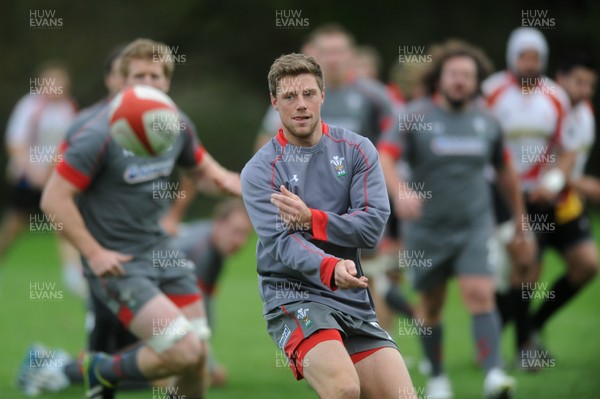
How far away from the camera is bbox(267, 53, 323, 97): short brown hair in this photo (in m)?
4.97

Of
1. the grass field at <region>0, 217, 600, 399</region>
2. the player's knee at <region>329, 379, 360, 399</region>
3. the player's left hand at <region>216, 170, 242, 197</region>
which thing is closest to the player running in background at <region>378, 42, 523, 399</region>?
the grass field at <region>0, 217, 600, 399</region>

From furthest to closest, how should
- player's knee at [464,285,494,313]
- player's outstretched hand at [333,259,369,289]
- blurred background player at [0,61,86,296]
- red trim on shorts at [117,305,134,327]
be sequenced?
blurred background player at [0,61,86,296]
player's knee at [464,285,494,313]
red trim on shorts at [117,305,134,327]
player's outstretched hand at [333,259,369,289]

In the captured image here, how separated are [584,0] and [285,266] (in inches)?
811

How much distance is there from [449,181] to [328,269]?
3.26 m

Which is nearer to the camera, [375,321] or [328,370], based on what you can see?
[328,370]

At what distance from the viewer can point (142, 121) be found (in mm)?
5863

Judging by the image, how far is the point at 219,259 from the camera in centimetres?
817

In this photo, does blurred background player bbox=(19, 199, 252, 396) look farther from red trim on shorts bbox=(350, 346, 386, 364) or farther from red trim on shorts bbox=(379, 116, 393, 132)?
red trim on shorts bbox=(350, 346, 386, 364)

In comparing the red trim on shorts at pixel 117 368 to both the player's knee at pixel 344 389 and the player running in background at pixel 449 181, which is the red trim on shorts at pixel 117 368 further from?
the player running in background at pixel 449 181

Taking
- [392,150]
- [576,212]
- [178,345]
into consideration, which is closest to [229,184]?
[178,345]

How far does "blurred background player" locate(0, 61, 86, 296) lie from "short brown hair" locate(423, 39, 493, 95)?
206 inches

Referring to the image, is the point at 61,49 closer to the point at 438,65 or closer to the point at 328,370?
the point at 438,65

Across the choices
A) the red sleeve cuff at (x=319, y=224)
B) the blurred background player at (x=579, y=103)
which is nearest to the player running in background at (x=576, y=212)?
the blurred background player at (x=579, y=103)

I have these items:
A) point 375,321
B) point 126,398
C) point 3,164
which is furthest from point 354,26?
point 375,321
